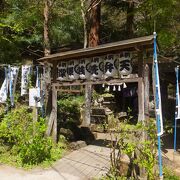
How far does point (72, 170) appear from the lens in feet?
30.0

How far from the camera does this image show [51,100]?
11609 mm

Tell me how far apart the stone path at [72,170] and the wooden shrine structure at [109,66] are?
5.03 feet

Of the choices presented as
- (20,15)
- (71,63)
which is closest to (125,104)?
(20,15)

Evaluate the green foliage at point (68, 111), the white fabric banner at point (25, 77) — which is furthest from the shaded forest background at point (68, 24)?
the green foliage at point (68, 111)

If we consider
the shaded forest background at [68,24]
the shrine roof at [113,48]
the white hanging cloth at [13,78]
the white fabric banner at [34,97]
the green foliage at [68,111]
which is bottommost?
the green foliage at [68,111]

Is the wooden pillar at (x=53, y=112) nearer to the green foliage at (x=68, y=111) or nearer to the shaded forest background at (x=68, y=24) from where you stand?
the shaded forest background at (x=68, y=24)

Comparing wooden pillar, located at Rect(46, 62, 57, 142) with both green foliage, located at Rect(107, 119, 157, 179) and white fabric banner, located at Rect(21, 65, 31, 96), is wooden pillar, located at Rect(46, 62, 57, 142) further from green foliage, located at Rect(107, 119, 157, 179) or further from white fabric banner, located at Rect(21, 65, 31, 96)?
green foliage, located at Rect(107, 119, 157, 179)

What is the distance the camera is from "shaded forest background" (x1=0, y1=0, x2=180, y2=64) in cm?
1358

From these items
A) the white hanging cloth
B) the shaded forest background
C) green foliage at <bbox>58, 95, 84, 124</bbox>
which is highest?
the shaded forest background

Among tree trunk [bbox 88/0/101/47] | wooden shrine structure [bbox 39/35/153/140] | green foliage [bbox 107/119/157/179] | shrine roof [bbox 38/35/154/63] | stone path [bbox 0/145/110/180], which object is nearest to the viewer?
green foliage [bbox 107/119/157/179]

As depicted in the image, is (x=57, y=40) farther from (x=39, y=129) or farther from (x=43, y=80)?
(x=39, y=129)

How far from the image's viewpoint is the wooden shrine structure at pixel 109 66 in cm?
853

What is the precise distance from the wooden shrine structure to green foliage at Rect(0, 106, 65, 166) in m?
0.96

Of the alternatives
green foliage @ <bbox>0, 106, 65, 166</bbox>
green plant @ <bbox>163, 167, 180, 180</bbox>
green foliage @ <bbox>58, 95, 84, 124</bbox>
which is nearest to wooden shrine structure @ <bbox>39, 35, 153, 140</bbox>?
green foliage @ <bbox>0, 106, 65, 166</bbox>
